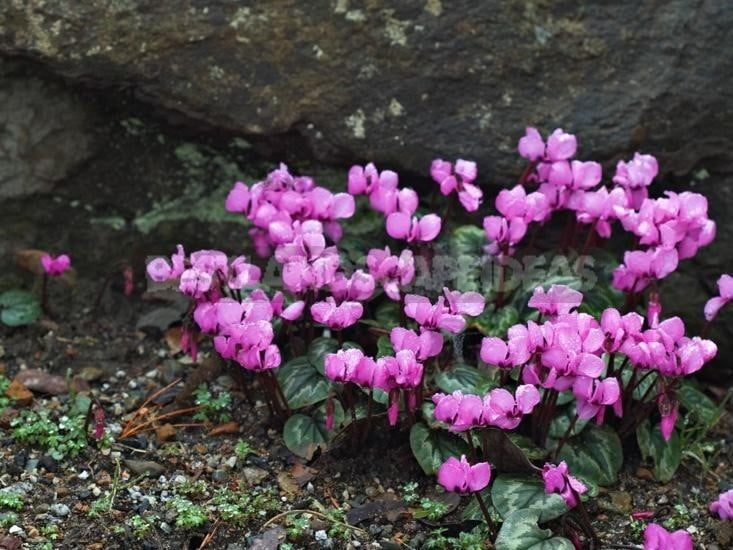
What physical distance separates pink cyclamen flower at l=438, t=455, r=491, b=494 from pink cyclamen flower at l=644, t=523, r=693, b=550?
0.43 meters

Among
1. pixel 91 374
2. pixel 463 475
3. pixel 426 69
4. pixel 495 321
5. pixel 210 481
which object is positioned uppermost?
pixel 426 69

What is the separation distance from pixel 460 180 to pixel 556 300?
25.1 inches

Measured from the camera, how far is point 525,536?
2.86 meters

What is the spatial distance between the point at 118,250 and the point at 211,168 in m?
0.44

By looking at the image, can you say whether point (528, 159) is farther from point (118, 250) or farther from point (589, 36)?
point (118, 250)

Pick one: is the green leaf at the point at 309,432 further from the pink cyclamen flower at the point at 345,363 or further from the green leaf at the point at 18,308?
the green leaf at the point at 18,308

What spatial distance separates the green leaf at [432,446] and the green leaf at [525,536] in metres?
0.32

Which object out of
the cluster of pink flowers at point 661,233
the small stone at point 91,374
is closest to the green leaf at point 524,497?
the cluster of pink flowers at point 661,233

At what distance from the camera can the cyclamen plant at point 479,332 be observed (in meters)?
2.93

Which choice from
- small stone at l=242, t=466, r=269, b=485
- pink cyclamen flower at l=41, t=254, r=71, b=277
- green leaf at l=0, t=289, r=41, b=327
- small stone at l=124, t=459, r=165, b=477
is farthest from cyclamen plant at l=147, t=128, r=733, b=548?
green leaf at l=0, t=289, r=41, b=327

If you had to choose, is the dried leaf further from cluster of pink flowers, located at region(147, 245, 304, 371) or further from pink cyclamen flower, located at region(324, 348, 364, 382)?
pink cyclamen flower, located at region(324, 348, 364, 382)

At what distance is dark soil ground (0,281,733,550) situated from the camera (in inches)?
116

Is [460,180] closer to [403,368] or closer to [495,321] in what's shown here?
[495,321]

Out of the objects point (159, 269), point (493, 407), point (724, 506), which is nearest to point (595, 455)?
point (724, 506)
